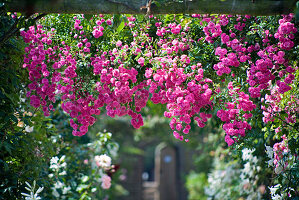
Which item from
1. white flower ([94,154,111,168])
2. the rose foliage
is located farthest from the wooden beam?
white flower ([94,154,111,168])

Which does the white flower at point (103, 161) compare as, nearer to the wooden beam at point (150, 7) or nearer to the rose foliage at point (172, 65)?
the rose foliage at point (172, 65)

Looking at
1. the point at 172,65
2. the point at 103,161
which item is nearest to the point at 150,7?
the point at 172,65

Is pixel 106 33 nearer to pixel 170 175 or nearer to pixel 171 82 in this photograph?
pixel 171 82

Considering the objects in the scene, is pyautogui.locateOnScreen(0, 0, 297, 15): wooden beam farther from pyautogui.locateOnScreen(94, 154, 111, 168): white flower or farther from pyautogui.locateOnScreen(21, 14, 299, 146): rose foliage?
pyautogui.locateOnScreen(94, 154, 111, 168): white flower

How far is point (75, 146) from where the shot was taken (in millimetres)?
4273

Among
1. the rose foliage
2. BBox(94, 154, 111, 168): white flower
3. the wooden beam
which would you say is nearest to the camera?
the wooden beam

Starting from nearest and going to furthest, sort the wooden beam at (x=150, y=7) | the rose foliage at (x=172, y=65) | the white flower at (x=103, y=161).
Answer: the wooden beam at (x=150, y=7) < the rose foliage at (x=172, y=65) < the white flower at (x=103, y=161)

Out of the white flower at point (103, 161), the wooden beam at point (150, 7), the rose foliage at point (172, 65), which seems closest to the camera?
the wooden beam at point (150, 7)

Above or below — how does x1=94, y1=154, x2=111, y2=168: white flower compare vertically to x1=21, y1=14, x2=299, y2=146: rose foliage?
below

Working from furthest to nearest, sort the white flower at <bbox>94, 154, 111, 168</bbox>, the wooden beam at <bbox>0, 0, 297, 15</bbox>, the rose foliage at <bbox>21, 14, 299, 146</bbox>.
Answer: the white flower at <bbox>94, 154, 111, 168</bbox>, the rose foliage at <bbox>21, 14, 299, 146</bbox>, the wooden beam at <bbox>0, 0, 297, 15</bbox>

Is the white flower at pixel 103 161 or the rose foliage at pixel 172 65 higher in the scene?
the rose foliage at pixel 172 65

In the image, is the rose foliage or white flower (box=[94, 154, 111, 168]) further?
white flower (box=[94, 154, 111, 168])

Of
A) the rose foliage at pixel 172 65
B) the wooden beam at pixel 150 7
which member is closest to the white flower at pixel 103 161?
the rose foliage at pixel 172 65

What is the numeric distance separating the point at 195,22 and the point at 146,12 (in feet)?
2.27
